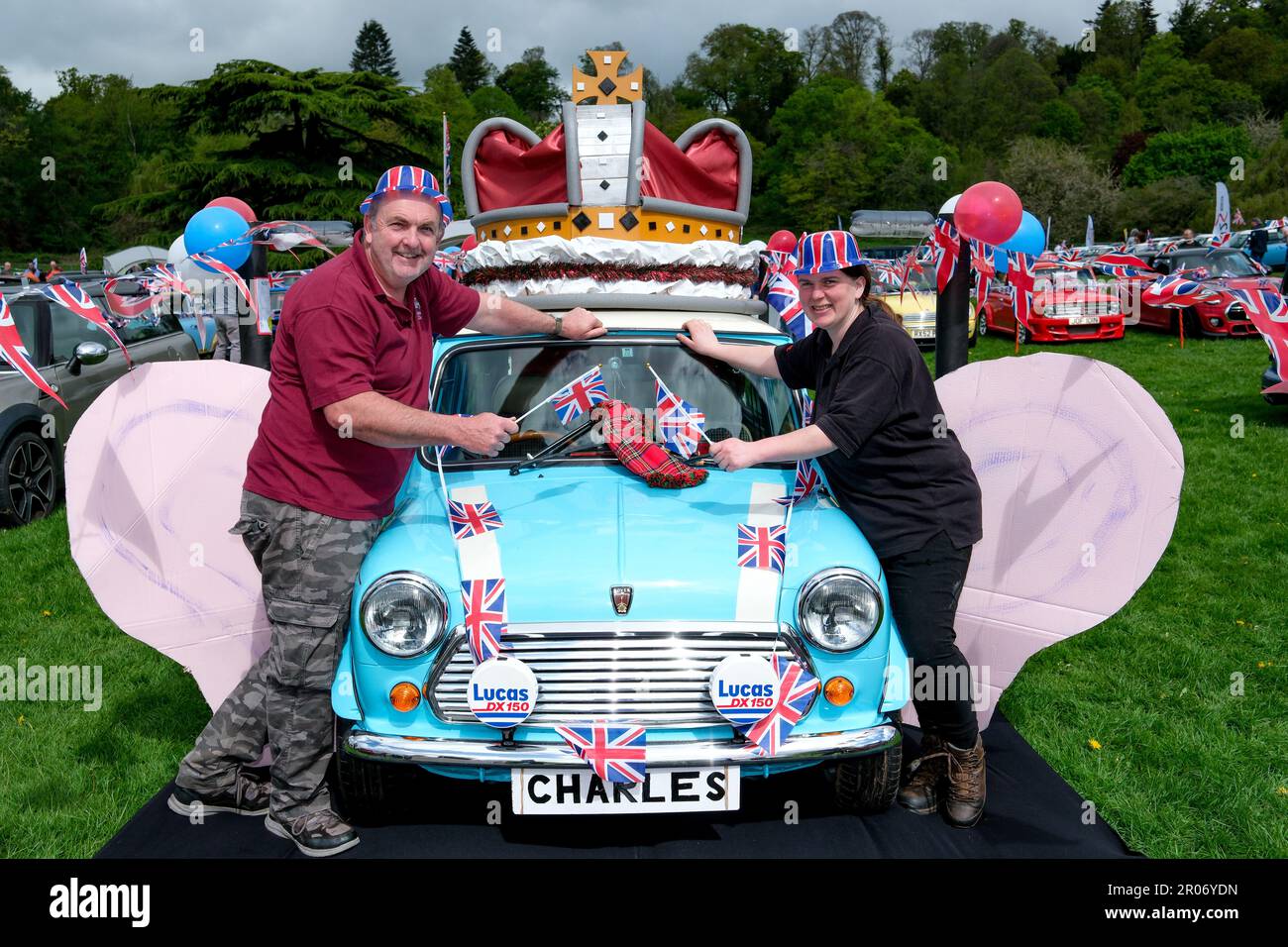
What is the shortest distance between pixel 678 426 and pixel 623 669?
44.2 inches

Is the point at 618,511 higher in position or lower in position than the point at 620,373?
lower

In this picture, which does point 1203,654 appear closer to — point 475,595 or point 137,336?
point 475,595

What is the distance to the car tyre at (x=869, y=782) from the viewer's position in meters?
3.38

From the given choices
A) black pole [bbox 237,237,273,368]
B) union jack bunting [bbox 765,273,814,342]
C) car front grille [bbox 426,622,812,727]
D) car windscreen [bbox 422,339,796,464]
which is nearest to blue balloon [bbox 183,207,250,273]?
black pole [bbox 237,237,273,368]

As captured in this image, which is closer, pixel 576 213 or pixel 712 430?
pixel 712 430

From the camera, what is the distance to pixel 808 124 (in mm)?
70188

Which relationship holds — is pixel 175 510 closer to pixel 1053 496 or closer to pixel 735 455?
pixel 735 455

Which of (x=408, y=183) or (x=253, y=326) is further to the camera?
(x=253, y=326)

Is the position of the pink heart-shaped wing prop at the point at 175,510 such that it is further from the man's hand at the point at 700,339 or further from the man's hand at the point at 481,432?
the man's hand at the point at 700,339

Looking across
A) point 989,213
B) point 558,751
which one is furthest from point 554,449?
point 989,213

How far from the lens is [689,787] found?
2.99 metres

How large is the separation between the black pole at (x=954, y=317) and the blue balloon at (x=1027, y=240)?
0.31 metres
